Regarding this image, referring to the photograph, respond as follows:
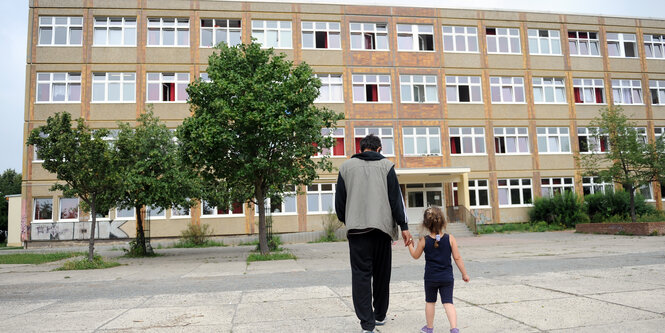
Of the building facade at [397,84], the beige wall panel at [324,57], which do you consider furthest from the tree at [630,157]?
the beige wall panel at [324,57]

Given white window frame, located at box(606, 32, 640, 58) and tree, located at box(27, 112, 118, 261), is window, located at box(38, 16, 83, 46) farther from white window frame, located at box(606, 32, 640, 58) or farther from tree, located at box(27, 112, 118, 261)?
white window frame, located at box(606, 32, 640, 58)

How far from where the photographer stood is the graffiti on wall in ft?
80.8

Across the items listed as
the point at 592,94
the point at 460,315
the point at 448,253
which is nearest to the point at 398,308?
the point at 460,315

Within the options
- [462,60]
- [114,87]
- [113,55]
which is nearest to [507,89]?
[462,60]

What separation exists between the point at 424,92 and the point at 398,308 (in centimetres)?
2405

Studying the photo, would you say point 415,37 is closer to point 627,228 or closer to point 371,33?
point 371,33

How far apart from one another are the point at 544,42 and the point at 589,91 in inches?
173

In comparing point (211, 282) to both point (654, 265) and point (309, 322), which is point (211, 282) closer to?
point (309, 322)

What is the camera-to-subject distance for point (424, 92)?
92.6 ft

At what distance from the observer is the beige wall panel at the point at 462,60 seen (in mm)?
28609

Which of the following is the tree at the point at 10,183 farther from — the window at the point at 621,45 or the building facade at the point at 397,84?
the window at the point at 621,45

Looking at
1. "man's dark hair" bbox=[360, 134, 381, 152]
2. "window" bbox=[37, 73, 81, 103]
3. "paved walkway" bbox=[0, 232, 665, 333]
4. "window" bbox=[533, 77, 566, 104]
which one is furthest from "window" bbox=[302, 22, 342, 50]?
"man's dark hair" bbox=[360, 134, 381, 152]

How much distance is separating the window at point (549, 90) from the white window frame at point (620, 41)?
438 cm

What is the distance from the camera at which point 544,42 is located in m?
30.2
